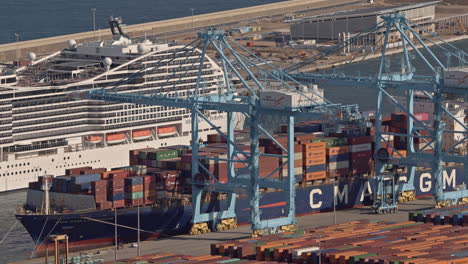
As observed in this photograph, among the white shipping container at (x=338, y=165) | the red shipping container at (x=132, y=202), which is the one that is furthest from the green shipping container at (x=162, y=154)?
the white shipping container at (x=338, y=165)

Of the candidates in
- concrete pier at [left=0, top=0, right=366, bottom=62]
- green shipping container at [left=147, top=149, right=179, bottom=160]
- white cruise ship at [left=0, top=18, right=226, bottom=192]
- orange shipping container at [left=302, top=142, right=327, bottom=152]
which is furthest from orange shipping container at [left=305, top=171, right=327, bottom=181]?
concrete pier at [left=0, top=0, right=366, bottom=62]

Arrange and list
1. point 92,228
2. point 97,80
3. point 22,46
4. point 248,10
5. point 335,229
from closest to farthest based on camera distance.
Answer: point 335,229
point 92,228
point 97,80
point 22,46
point 248,10

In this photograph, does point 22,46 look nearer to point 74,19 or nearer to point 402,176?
point 74,19

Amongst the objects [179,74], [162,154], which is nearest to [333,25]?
[179,74]

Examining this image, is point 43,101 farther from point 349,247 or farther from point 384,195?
point 349,247

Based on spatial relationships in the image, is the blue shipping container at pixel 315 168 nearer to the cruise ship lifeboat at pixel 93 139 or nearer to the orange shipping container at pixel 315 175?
the orange shipping container at pixel 315 175

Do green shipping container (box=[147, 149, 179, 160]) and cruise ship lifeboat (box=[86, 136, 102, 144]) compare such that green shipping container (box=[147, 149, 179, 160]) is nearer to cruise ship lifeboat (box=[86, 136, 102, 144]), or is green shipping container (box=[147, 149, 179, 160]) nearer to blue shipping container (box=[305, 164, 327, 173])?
blue shipping container (box=[305, 164, 327, 173])

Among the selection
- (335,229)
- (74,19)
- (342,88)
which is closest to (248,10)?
(74,19)
